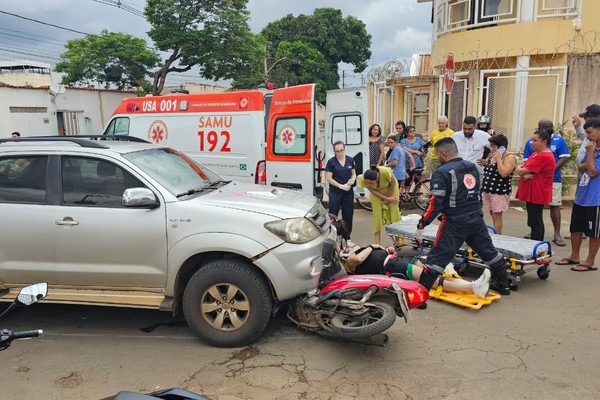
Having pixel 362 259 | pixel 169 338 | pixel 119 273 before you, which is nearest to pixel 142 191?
pixel 119 273

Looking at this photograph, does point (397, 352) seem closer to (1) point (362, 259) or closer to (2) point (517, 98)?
(1) point (362, 259)

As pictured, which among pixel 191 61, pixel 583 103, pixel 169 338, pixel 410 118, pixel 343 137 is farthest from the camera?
pixel 191 61

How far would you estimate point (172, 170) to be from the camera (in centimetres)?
433

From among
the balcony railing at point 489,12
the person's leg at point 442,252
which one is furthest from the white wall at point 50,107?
the person's leg at point 442,252

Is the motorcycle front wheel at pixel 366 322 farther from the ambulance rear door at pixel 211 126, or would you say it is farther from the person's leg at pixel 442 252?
the ambulance rear door at pixel 211 126

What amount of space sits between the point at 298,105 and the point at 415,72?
15.0 m

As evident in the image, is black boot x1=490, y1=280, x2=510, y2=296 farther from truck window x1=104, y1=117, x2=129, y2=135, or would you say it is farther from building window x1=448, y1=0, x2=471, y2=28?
building window x1=448, y1=0, x2=471, y2=28

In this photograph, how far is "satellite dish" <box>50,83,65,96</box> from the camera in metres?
21.5

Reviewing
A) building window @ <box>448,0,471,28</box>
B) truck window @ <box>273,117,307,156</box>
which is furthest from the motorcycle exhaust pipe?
building window @ <box>448,0,471,28</box>

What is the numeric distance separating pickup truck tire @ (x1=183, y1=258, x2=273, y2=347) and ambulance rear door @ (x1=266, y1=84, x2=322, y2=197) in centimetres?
428

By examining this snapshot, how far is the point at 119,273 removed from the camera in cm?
385

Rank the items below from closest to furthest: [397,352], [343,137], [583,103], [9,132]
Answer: [397,352] < [343,137] < [583,103] < [9,132]

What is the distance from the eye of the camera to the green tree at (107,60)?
25922 mm

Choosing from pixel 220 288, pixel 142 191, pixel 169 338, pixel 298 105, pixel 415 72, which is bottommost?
pixel 169 338
